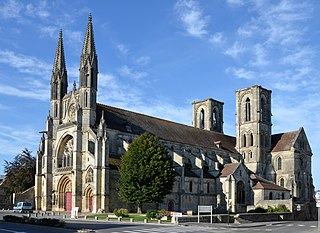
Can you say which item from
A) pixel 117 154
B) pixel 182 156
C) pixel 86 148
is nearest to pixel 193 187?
pixel 182 156

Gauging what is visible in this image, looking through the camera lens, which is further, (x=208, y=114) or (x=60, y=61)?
(x=208, y=114)

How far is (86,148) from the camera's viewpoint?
57656 mm

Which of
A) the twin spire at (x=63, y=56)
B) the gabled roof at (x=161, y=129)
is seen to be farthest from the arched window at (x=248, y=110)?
the twin spire at (x=63, y=56)

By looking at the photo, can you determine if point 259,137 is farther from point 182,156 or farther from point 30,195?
point 30,195

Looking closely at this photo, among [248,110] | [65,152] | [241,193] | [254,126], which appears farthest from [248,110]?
[65,152]

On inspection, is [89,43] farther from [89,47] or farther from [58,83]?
[58,83]

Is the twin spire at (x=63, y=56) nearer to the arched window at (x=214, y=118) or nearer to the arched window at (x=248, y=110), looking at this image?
the arched window at (x=214, y=118)

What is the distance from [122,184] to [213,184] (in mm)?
19501

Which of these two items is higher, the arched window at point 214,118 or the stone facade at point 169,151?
the arched window at point 214,118

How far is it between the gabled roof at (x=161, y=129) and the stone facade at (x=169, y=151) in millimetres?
193

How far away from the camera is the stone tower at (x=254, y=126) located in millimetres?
80938

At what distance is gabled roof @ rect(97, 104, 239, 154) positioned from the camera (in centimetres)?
6316

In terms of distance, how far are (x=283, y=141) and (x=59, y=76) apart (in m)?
41.7

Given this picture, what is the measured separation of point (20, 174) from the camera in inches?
2840
